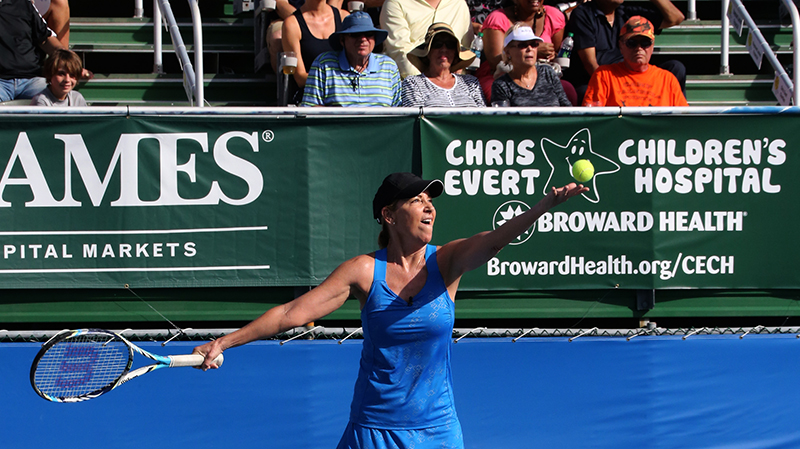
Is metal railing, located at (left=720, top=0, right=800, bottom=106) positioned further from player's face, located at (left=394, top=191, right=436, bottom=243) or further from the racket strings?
the racket strings

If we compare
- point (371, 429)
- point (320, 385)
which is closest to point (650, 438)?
point (320, 385)

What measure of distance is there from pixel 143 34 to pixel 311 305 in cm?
634

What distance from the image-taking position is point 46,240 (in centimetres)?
541

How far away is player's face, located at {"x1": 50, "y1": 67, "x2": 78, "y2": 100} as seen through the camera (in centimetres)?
633

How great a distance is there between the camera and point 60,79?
634cm

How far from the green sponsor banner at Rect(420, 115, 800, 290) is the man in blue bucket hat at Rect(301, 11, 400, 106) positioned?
867 mm

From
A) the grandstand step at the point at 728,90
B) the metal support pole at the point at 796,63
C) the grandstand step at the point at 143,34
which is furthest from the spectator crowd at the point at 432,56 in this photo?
the metal support pole at the point at 796,63

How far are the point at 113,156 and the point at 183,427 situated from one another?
1816mm

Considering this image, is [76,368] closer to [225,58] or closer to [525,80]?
[525,80]

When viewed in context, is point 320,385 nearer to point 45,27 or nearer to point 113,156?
point 113,156

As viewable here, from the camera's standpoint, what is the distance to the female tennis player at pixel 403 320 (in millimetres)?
3256

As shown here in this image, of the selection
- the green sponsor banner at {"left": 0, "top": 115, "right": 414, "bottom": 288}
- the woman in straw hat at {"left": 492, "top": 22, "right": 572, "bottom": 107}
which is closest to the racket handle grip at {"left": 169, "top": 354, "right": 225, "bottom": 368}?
the green sponsor banner at {"left": 0, "top": 115, "right": 414, "bottom": 288}

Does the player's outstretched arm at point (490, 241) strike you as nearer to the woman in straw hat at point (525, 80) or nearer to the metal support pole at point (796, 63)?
the woman in straw hat at point (525, 80)

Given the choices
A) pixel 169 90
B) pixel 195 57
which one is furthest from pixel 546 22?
pixel 169 90
